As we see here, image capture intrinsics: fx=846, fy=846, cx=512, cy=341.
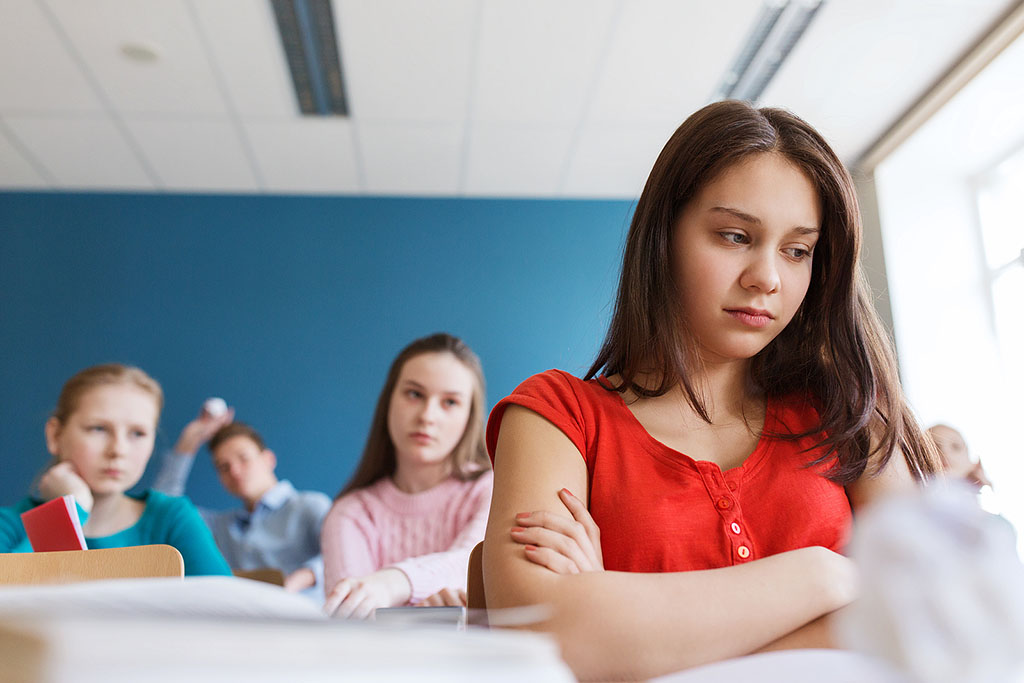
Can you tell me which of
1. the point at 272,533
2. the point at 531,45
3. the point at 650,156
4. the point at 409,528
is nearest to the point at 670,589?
the point at 409,528

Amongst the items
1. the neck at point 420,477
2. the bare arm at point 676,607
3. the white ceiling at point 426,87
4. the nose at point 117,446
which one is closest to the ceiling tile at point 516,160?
the white ceiling at point 426,87

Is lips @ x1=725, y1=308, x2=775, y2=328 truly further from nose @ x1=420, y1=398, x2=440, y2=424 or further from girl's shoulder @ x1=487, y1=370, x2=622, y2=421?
nose @ x1=420, y1=398, x2=440, y2=424

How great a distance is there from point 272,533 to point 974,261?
3277 millimetres

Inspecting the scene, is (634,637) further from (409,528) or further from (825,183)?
(409,528)

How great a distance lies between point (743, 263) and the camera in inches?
38.0

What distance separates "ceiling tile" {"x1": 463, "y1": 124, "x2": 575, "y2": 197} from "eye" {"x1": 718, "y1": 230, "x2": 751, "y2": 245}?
2.84 meters

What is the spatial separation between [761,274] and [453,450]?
152 cm

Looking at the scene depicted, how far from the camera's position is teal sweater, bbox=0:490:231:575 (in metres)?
1.85

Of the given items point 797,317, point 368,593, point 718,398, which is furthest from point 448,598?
point 797,317

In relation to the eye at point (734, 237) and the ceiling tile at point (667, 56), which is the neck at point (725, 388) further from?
the ceiling tile at point (667, 56)

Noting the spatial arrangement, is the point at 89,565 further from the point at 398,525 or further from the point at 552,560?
the point at 398,525

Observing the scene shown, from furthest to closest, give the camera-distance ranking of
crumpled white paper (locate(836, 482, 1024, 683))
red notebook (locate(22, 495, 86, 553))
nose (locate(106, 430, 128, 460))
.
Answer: nose (locate(106, 430, 128, 460)) → red notebook (locate(22, 495, 86, 553)) → crumpled white paper (locate(836, 482, 1024, 683))

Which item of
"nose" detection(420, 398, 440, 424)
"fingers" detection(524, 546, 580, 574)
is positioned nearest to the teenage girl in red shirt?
"fingers" detection(524, 546, 580, 574)

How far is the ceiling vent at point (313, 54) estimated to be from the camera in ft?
9.53
